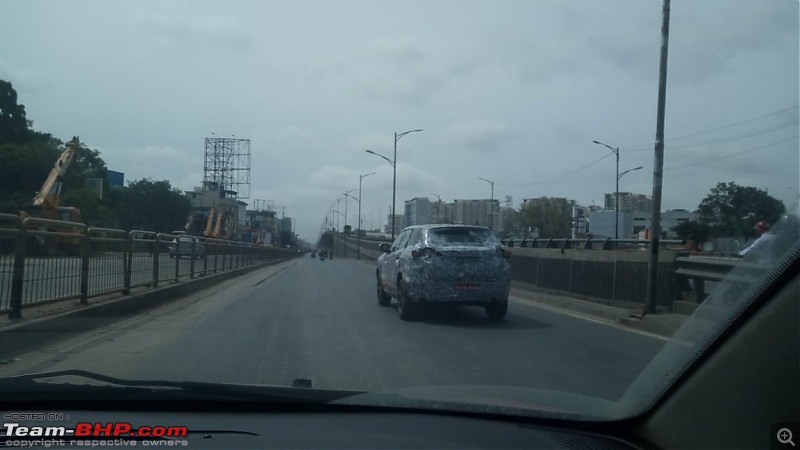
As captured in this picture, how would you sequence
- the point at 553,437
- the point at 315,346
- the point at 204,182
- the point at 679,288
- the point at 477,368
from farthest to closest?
the point at 204,182
the point at 679,288
the point at 315,346
the point at 477,368
the point at 553,437

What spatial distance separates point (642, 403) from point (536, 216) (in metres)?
32.6

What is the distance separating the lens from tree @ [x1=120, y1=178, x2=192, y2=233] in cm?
3105

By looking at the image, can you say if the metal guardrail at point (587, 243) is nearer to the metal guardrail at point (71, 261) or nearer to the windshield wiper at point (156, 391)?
the metal guardrail at point (71, 261)

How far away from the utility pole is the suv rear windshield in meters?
2.90

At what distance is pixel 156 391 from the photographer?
482 cm

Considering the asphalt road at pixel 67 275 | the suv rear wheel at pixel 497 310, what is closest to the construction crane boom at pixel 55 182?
the asphalt road at pixel 67 275

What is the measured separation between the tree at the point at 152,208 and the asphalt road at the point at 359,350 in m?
15.7

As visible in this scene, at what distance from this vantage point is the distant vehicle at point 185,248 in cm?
2141

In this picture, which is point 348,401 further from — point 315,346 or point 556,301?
point 556,301

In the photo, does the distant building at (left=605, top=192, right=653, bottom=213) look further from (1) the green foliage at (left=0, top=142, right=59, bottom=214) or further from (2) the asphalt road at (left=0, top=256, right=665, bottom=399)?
(1) the green foliage at (left=0, top=142, right=59, bottom=214)

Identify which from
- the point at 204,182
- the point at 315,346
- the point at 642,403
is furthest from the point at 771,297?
the point at 204,182

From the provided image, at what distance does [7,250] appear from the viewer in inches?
435

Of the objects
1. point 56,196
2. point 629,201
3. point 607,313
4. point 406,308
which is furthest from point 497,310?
point 629,201

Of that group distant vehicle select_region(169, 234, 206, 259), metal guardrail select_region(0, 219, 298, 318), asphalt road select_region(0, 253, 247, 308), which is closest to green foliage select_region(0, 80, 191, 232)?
distant vehicle select_region(169, 234, 206, 259)
